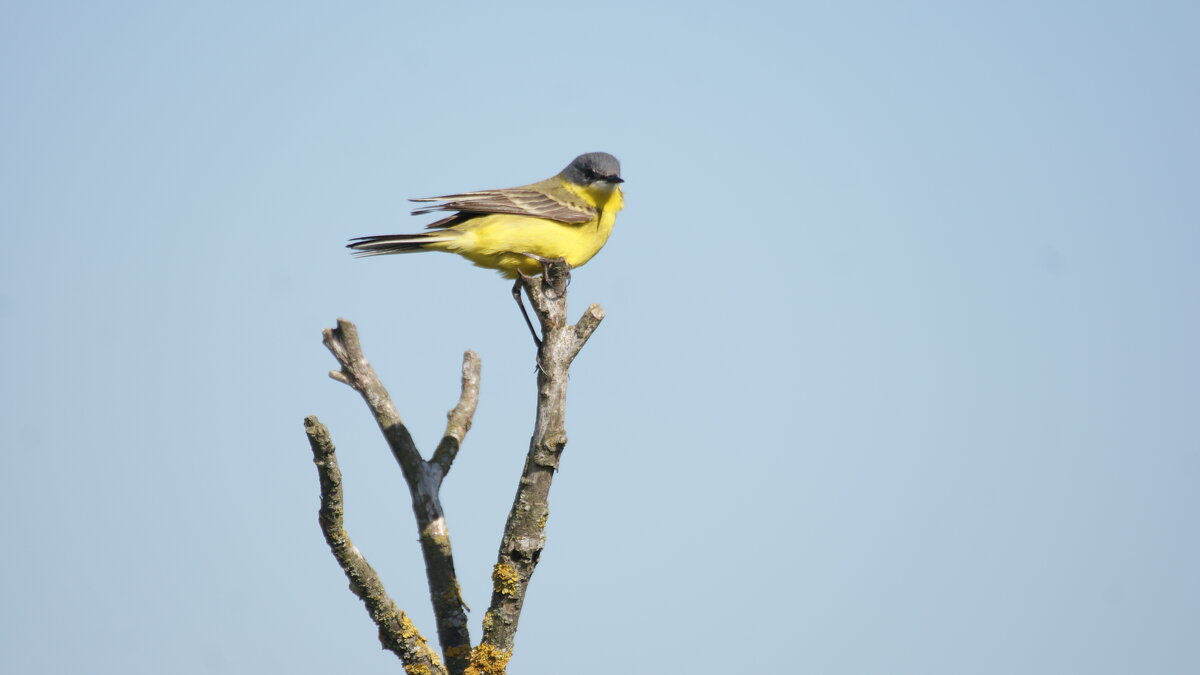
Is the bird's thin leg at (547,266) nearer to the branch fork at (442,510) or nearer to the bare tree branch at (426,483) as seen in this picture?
the branch fork at (442,510)

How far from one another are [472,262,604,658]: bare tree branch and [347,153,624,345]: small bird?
210 cm

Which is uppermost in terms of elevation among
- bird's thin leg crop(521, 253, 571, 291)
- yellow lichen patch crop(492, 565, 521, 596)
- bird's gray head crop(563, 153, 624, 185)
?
bird's gray head crop(563, 153, 624, 185)

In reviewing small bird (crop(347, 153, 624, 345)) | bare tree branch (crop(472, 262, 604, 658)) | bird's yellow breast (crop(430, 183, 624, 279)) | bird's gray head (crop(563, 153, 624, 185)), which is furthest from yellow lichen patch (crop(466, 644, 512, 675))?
bird's gray head (crop(563, 153, 624, 185))

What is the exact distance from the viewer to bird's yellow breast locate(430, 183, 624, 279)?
9000mm

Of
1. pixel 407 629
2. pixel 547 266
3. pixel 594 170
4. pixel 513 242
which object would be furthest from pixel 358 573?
pixel 594 170

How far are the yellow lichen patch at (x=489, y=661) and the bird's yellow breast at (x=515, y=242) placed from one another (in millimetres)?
3669

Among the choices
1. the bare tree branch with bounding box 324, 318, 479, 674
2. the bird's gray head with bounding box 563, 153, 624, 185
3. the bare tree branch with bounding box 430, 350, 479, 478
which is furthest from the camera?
the bird's gray head with bounding box 563, 153, 624, 185

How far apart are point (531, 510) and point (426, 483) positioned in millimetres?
945

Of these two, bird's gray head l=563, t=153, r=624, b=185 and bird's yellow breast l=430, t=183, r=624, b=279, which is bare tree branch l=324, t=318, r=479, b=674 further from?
bird's gray head l=563, t=153, r=624, b=185

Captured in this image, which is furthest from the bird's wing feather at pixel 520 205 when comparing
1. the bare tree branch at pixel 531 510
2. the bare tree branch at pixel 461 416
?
the bare tree branch at pixel 531 510

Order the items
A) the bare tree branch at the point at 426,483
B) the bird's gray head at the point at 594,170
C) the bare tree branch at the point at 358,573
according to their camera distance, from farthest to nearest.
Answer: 1. the bird's gray head at the point at 594,170
2. the bare tree branch at the point at 426,483
3. the bare tree branch at the point at 358,573

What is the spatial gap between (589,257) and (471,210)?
1.17 m

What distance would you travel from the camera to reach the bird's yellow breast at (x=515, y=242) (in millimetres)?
9000

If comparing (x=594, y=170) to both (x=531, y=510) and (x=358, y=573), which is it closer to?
(x=531, y=510)
